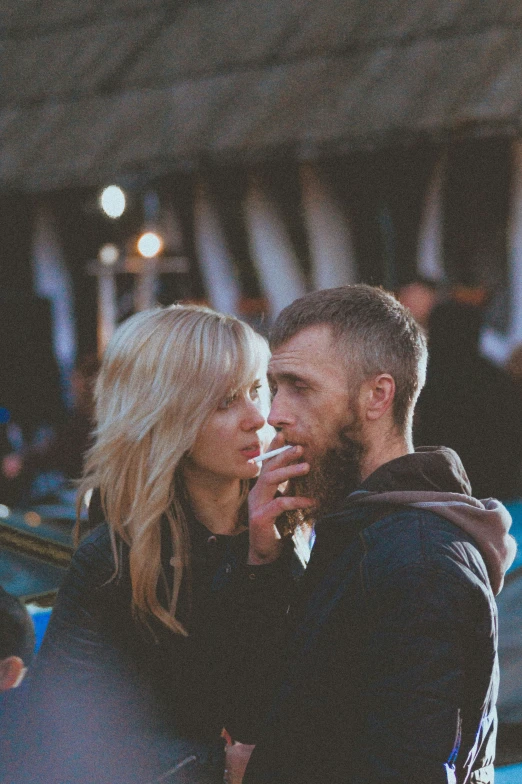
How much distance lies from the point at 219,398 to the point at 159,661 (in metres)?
0.77

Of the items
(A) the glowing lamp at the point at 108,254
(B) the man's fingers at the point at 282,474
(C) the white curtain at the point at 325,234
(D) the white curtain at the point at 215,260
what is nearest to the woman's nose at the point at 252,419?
(B) the man's fingers at the point at 282,474

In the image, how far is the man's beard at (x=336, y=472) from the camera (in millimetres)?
1938

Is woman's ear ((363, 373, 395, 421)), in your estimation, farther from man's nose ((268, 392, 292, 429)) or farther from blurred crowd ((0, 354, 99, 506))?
blurred crowd ((0, 354, 99, 506))

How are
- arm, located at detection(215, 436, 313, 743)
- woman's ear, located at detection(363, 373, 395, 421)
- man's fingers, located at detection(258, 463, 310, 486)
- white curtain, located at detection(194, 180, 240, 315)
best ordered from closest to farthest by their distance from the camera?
1. woman's ear, located at detection(363, 373, 395, 421)
2. man's fingers, located at detection(258, 463, 310, 486)
3. arm, located at detection(215, 436, 313, 743)
4. white curtain, located at detection(194, 180, 240, 315)

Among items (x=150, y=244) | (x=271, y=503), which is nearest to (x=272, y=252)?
(x=150, y=244)

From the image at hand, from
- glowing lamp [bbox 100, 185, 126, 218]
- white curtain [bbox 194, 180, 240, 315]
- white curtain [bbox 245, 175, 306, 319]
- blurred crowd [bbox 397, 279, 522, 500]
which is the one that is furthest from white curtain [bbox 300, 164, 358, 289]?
glowing lamp [bbox 100, 185, 126, 218]

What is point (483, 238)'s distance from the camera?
23.6 feet

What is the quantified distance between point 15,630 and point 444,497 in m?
1.34

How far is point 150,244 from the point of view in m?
8.55

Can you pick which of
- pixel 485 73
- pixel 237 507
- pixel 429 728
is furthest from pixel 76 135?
pixel 429 728

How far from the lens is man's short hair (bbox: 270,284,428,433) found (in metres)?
1.94

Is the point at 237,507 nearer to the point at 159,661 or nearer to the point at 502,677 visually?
the point at 159,661

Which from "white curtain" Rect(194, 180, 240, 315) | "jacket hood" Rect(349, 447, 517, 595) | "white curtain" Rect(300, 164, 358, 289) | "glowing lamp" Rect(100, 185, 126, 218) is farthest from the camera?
"white curtain" Rect(194, 180, 240, 315)

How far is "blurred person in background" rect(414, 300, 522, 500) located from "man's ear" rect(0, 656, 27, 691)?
4.09m
